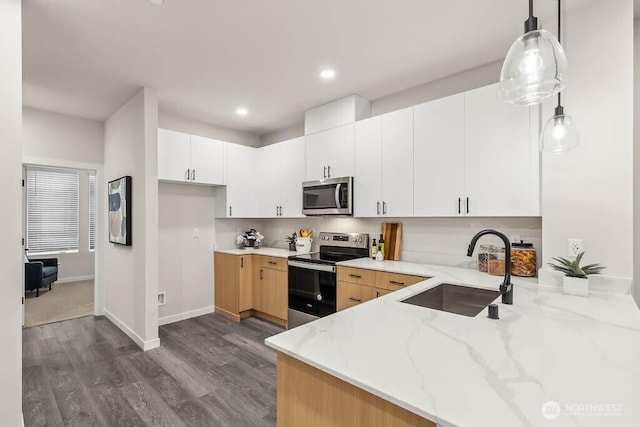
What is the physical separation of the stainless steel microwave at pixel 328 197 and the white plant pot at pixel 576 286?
6.24ft

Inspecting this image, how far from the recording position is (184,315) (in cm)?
417

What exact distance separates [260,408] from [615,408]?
6.91ft

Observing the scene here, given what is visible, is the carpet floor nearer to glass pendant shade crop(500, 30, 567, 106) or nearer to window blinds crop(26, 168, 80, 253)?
window blinds crop(26, 168, 80, 253)

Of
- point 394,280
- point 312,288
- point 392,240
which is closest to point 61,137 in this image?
point 312,288

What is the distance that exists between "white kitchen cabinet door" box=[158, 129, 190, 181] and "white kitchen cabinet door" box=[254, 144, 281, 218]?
994 millimetres

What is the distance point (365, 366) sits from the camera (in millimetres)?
956

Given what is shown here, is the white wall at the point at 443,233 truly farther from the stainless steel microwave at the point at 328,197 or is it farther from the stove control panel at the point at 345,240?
the stainless steel microwave at the point at 328,197

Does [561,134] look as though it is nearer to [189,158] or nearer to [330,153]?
[330,153]

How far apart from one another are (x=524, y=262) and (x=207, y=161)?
11.7ft

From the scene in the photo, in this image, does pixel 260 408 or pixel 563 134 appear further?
pixel 260 408

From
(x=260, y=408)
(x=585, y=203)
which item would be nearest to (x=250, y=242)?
(x=260, y=408)

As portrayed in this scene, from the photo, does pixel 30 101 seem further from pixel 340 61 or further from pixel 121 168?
pixel 340 61

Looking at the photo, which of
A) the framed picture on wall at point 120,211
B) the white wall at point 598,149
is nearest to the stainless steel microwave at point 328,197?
the white wall at point 598,149

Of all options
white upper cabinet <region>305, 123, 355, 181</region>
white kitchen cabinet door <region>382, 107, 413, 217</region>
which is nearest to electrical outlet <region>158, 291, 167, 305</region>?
white upper cabinet <region>305, 123, 355, 181</region>
